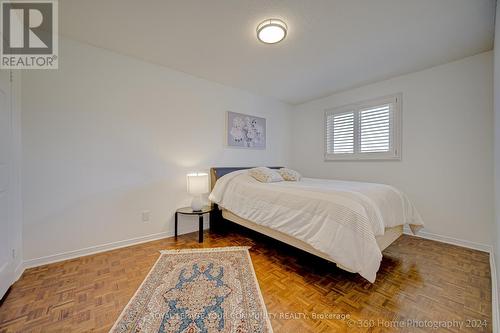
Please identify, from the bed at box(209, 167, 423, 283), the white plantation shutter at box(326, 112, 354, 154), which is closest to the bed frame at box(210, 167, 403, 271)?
the bed at box(209, 167, 423, 283)

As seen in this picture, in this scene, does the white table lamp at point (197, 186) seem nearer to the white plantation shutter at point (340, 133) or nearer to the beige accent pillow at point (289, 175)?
the beige accent pillow at point (289, 175)

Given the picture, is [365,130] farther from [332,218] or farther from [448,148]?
[332,218]

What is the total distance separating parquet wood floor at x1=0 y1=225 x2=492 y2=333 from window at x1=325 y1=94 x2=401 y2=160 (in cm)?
160

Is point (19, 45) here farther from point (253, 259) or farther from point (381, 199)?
point (381, 199)

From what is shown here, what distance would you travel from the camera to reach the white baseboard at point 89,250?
202cm

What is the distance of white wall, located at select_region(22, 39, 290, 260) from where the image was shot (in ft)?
6.75

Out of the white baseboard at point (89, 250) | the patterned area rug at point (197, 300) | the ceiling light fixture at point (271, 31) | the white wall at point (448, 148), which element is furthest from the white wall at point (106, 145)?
the white wall at point (448, 148)

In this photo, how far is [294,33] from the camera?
2.11 m

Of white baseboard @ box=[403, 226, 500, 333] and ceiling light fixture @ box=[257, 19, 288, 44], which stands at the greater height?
ceiling light fixture @ box=[257, 19, 288, 44]

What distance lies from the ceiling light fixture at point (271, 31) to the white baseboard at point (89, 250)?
9.25ft

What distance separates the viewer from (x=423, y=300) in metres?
1.55

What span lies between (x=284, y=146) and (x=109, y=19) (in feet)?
11.6

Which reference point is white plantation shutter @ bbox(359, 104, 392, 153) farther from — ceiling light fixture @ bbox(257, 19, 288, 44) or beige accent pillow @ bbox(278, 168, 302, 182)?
ceiling light fixture @ bbox(257, 19, 288, 44)

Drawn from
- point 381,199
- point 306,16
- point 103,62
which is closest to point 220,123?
point 103,62
